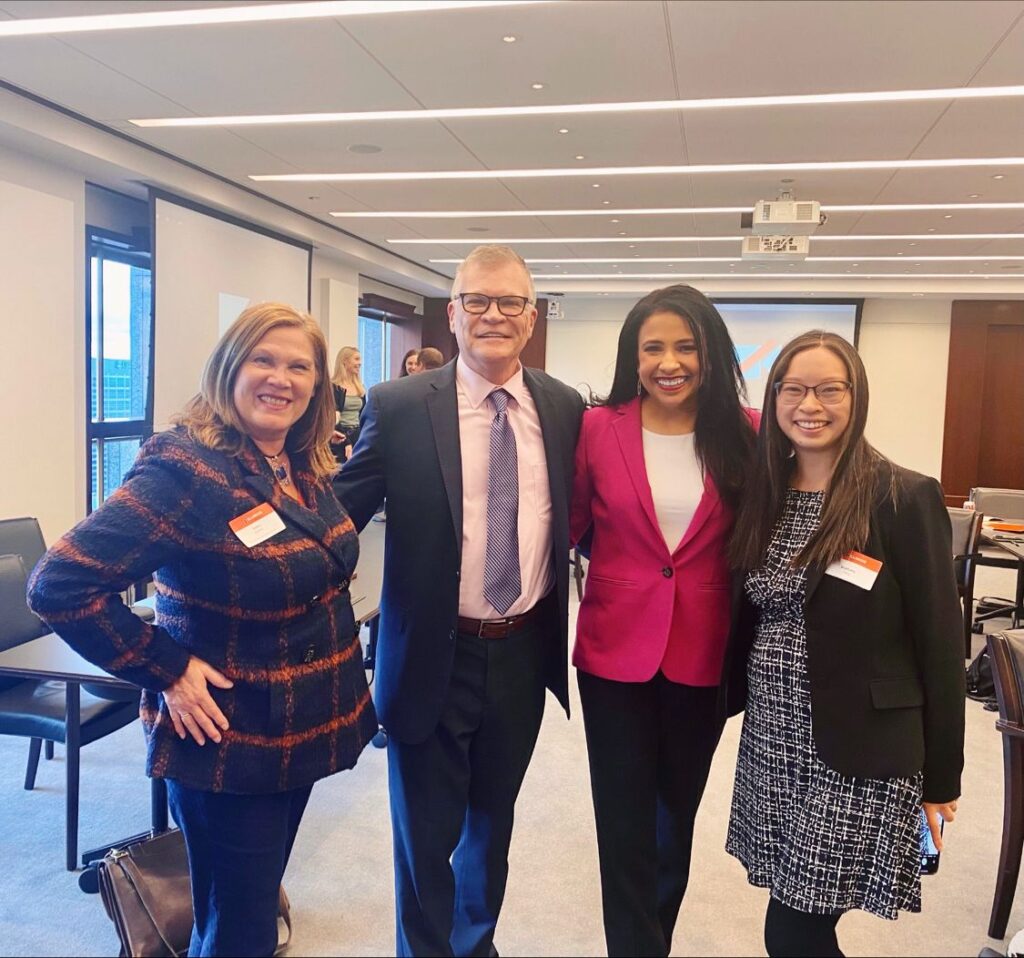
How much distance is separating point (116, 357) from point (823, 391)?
6.35m

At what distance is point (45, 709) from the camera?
8.64ft

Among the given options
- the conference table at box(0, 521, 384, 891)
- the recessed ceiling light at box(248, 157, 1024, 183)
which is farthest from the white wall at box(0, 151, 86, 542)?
the conference table at box(0, 521, 384, 891)

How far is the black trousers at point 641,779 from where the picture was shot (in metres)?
1.76

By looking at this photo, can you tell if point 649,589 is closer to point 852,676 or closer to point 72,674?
point 852,676

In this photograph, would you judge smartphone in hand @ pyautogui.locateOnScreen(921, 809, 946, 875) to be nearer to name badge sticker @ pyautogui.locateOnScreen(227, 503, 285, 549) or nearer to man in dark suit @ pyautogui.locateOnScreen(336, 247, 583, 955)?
man in dark suit @ pyautogui.locateOnScreen(336, 247, 583, 955)

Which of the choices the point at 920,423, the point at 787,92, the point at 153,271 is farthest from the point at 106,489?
the point at 920,423

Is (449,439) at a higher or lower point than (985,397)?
lower

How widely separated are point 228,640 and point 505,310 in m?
0.89

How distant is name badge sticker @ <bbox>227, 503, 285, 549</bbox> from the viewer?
1.38 metres

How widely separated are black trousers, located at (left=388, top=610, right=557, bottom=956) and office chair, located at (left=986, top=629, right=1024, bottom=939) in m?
1.43

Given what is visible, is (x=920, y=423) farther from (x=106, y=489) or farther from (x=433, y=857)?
(x=433, y=857)

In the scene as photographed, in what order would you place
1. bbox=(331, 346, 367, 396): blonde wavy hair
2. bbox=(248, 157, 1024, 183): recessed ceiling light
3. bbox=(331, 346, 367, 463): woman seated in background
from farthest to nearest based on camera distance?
bbox=(331, 346, 367, 396): blonde wavy hair < bbox=(331, 346, 367, 463): woman seated in background < bbox=(248, 157, 1024, 183): recessed ceiling light

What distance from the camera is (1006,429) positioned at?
1213cm

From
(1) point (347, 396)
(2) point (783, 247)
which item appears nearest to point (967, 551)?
(2) point (783, 247)
